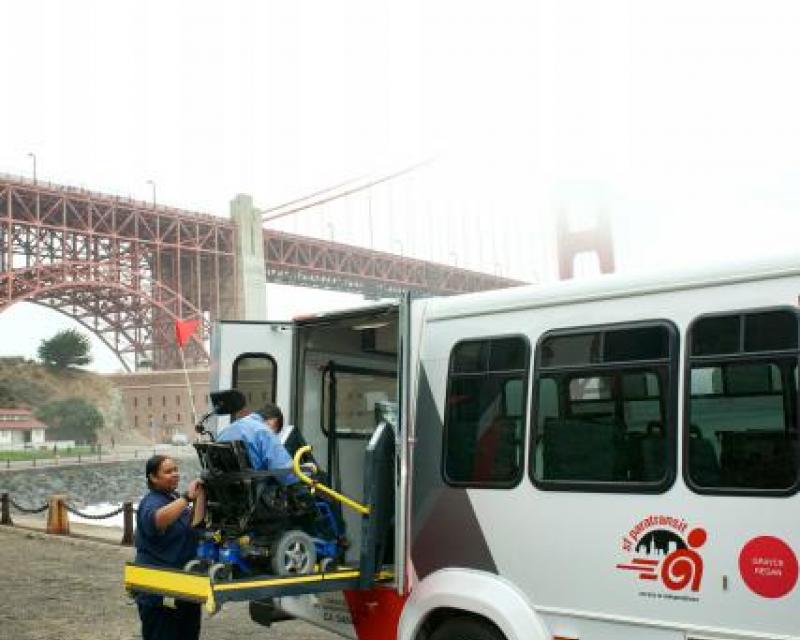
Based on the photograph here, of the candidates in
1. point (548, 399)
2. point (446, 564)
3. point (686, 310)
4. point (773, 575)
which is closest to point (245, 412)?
point (446, 564)

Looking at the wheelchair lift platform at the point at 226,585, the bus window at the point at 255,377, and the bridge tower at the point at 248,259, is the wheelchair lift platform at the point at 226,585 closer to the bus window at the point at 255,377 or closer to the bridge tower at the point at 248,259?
the bus window at the point at 255,377

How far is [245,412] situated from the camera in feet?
25.0

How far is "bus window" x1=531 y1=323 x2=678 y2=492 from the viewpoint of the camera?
476 centimetres

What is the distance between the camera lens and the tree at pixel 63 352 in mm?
86625

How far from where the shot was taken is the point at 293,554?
5.66 metres

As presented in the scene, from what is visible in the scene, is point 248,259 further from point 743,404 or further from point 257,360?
point 743,404

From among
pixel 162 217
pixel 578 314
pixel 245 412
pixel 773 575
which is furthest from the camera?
pixel 162 217

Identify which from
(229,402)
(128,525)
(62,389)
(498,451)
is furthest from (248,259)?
(498,451)

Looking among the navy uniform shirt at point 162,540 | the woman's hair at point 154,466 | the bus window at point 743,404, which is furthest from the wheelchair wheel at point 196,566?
the bus window at point 743,404

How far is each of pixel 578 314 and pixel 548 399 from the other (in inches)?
18.7

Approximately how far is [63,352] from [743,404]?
87692mm

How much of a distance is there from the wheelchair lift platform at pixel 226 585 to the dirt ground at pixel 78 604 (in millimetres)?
2974

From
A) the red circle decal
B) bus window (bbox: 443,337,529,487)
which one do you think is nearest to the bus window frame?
bus window (bbox: 443,337,529,487)

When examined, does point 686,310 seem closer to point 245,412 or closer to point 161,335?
point 245,412
